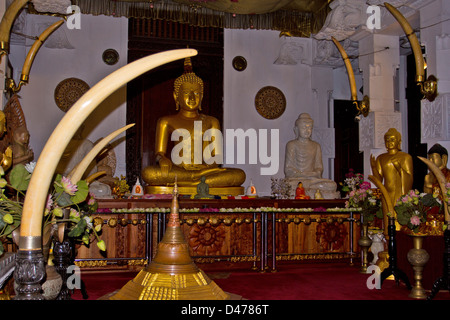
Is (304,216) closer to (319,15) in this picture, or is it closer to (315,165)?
(315,165)

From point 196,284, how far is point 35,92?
252 inches

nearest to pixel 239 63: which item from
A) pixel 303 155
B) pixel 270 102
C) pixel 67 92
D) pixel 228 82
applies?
pixel 228 82

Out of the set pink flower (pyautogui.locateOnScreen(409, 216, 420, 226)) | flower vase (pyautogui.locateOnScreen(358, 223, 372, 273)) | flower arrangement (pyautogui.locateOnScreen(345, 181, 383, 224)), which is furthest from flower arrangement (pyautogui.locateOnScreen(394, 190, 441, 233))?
flower arrangement (pyautogui.locateOnScreen(345, 181, 383, 224))

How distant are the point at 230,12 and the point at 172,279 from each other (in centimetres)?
649

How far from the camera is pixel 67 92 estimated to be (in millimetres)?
7285

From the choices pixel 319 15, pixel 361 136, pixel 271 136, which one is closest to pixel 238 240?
pixel 361 136

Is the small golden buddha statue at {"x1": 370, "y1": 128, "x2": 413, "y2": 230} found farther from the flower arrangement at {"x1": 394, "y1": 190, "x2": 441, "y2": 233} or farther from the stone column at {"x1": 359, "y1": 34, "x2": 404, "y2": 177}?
the flower arrangement at {"x1": 394, "y1": 190, "x2": 441, "y2": 233}

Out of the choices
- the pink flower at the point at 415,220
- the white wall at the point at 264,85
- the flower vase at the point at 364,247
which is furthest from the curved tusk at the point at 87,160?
the white wall at the point at 264,85

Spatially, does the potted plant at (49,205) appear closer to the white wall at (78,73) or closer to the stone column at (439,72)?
the stone column at (439,72)

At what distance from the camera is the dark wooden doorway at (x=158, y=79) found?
25.1ft

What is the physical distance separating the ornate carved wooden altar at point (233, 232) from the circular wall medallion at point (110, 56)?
10.8 ft

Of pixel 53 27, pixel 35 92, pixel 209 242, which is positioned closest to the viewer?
pixel 209 242

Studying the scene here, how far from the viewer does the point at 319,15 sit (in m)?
7.25

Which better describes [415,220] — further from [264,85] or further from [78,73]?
[78,73]
